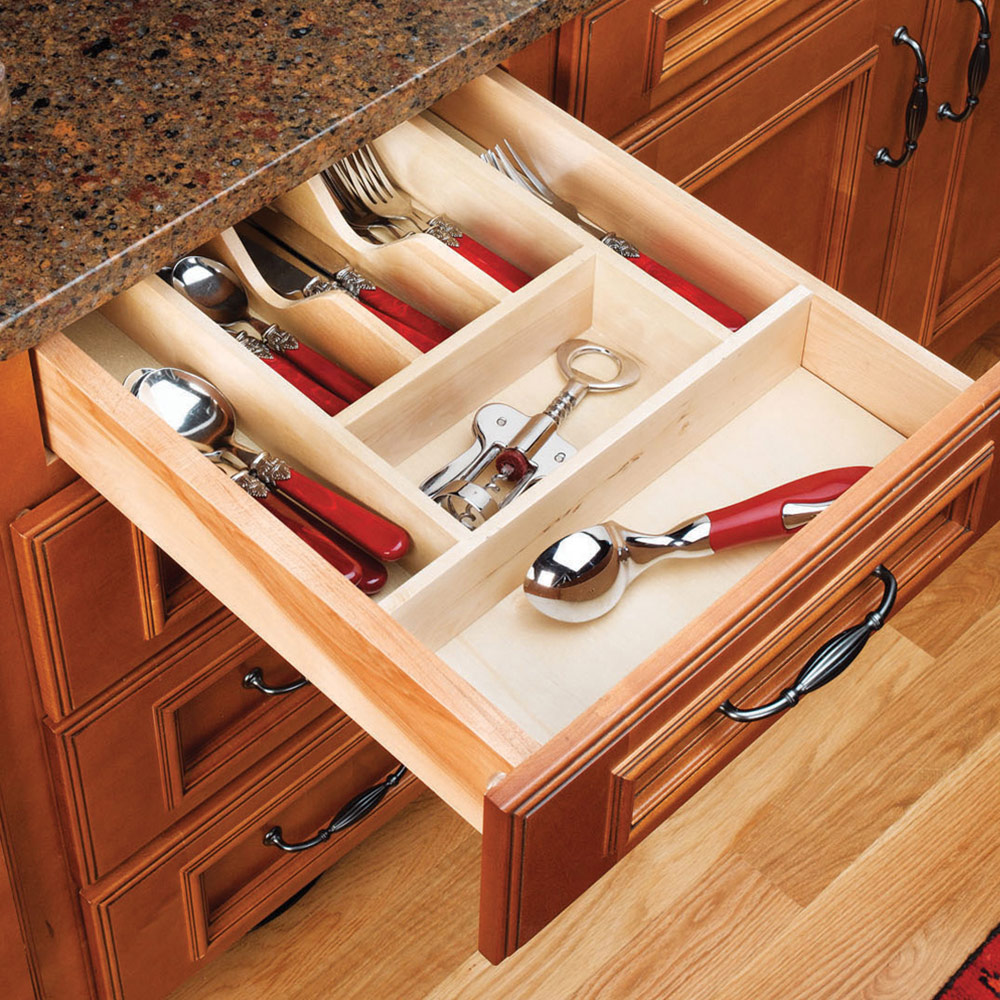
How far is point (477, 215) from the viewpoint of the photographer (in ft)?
3.32

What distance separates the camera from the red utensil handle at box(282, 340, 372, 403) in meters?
0.93

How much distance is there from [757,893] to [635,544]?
2.49 feet

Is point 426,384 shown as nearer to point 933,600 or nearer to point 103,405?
point 103,405

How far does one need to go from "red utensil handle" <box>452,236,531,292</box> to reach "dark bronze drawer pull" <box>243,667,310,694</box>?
0.36 meters

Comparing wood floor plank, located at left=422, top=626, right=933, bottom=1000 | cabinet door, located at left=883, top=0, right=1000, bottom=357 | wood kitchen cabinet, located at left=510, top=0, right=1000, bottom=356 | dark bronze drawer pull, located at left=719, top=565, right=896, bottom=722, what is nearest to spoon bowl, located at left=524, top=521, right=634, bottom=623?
dark bronze drawer pull, located at left=719, top=565, right=896, bottom=722

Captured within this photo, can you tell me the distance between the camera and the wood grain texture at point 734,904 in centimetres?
140

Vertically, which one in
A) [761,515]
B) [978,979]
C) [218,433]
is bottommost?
[978,979]

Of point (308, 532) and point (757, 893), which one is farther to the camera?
point (757, 893)

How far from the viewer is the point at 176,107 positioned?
88 centimetres

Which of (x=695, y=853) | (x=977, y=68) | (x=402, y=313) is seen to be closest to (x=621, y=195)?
(x=402, y=313)

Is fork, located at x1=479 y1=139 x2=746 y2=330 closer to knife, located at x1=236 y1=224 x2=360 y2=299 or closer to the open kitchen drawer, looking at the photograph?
the open kitchen drawer

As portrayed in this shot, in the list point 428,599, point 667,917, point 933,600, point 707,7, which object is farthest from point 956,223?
point 428,599

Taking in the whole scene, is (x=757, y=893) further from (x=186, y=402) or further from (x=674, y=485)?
(x=186, y=402)

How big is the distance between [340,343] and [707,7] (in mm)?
468
